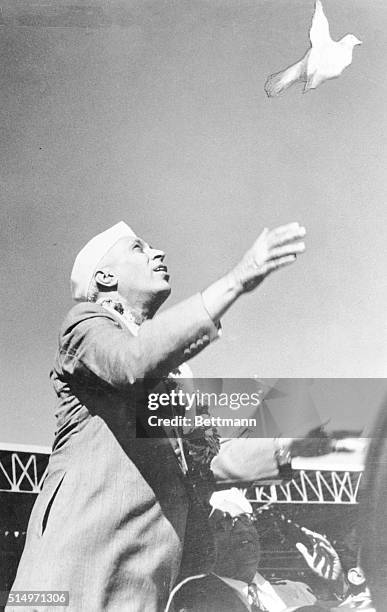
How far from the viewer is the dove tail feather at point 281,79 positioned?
209 cm

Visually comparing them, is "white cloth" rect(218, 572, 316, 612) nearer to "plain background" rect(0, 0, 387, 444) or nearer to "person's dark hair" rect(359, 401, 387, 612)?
"person's dark hair" rect(359, 401, 387, 612)

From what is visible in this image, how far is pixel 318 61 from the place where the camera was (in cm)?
209

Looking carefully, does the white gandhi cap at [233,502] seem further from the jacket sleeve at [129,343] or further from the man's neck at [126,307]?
the man's neck at [126,307]

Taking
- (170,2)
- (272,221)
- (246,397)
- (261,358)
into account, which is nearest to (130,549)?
(246,397)

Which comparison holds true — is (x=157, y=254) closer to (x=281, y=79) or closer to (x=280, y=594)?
(x=281, y=79)

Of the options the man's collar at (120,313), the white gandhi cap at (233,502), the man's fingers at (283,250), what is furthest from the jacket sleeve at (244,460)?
the man's fingers at (283,250)

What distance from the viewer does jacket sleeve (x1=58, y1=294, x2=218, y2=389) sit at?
1.62 metres

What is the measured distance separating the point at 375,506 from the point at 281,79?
1.30m

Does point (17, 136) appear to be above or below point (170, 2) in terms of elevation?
below

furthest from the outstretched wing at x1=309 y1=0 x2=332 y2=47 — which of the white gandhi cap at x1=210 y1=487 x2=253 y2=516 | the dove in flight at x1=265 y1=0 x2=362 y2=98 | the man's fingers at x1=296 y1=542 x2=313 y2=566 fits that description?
the man's fingers at x1=296 y1=542 x2=313 y2=566

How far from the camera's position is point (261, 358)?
6.29ft

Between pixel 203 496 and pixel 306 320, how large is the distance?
58 cm

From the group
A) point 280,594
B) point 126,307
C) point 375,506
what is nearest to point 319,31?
point 126,307

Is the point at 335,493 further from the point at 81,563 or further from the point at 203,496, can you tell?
the point at 81,563
